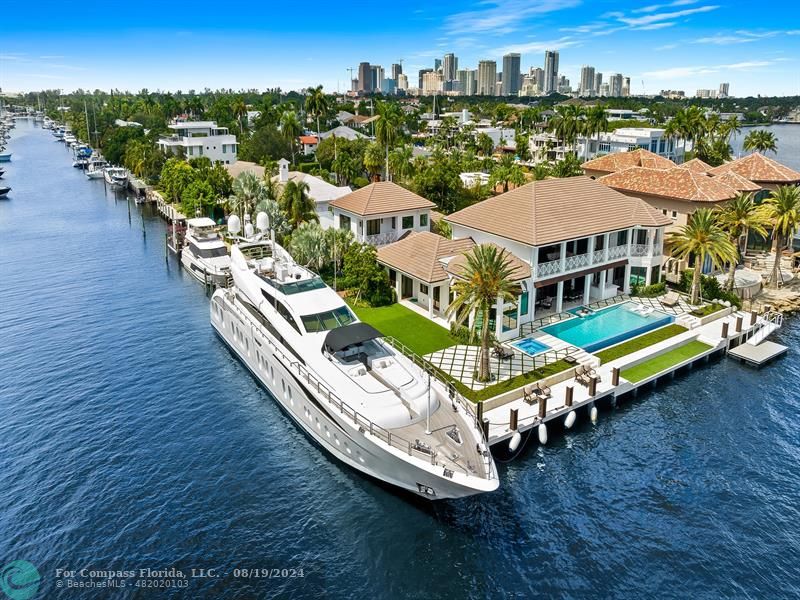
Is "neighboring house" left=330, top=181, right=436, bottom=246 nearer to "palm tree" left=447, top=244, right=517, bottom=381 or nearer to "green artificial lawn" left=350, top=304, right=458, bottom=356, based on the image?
"green artificial lawn" left=350, top=304, right=458, bottom=356

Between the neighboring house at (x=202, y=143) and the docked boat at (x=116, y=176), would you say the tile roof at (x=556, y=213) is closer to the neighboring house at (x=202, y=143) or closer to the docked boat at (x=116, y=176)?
the neighboring house at (x=202, y=143)

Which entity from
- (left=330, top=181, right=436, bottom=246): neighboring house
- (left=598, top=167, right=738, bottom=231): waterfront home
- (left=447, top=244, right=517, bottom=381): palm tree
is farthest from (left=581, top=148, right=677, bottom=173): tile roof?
(left=447, top=244, right=517, bottom=381): palm tree

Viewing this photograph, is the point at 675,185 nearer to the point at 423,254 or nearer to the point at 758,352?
the point at 758,352

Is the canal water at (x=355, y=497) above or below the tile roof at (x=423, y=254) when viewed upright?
below

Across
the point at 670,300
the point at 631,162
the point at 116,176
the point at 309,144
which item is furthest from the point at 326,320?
the point at 309,144

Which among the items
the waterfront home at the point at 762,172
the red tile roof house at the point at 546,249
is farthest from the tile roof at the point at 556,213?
the waterfront home at the point at 762,172

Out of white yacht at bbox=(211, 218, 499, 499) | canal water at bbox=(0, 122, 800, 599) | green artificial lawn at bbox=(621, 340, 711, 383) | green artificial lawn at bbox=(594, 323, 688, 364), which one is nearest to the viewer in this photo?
canal water at bbox=(0, 122, 800, 599)
